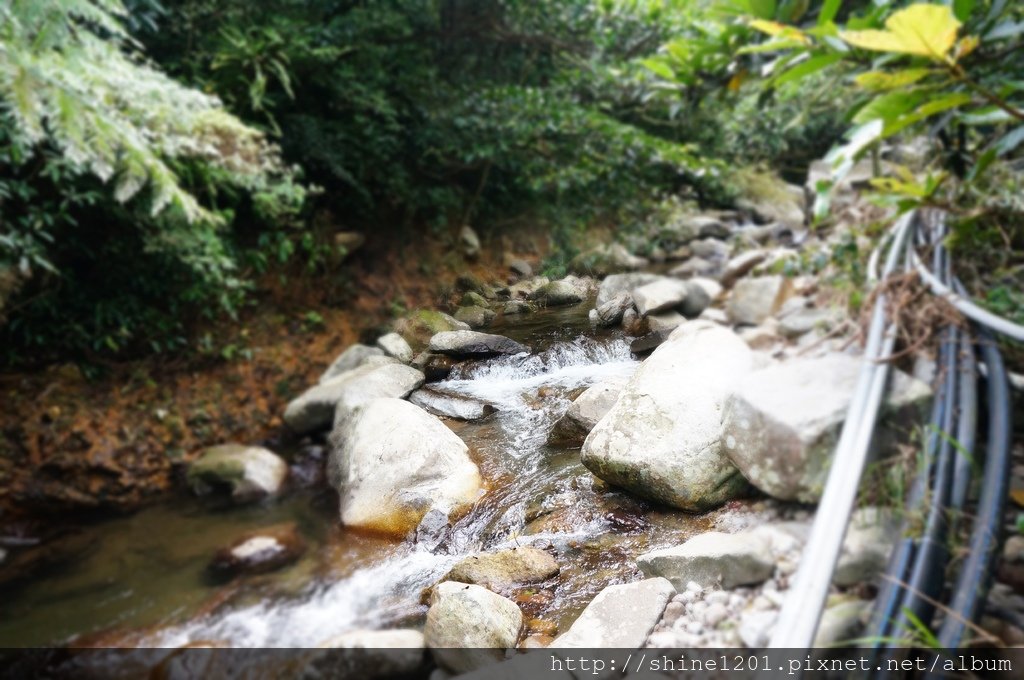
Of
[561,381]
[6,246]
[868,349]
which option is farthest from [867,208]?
[6,246]

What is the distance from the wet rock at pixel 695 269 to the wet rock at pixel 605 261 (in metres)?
0.12

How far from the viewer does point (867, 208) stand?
4.05 ft

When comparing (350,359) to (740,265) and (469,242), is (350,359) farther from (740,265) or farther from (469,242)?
(740,265)

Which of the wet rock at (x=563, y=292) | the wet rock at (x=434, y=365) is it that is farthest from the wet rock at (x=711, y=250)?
the wet rock at (x=434, y=365)

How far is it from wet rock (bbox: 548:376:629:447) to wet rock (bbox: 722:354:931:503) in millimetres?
374

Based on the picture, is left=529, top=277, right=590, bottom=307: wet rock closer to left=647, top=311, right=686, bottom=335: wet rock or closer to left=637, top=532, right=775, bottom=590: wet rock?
left=647, top=311, right=686, bottom=335: wet rock

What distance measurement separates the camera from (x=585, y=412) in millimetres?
1475

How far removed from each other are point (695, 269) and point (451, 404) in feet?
2.91

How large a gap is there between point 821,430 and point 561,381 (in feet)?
2.41

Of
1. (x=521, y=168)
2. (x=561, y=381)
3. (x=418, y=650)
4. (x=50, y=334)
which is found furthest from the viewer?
(x=50, y=334)

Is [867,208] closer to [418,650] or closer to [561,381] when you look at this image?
[561,381]

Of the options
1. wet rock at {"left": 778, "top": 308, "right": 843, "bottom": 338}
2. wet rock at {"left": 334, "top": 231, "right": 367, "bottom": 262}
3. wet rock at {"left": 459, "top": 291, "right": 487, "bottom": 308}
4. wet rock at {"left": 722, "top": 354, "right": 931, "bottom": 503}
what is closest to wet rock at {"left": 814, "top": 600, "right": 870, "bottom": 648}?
wet rock at {"left": 722, "top": 354, "right": 931, "bottom": 503}

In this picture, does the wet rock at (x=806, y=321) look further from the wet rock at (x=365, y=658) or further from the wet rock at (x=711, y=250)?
the wet rock at (x=365, y=658)

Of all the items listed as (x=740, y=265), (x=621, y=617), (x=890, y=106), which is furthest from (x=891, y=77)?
(x=621, y=617)
